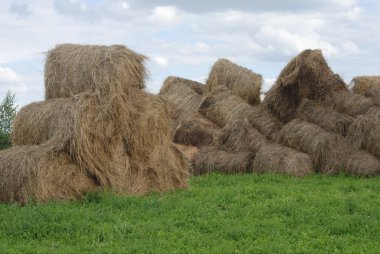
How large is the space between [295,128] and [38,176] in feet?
33.9

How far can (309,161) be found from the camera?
20.9 metres

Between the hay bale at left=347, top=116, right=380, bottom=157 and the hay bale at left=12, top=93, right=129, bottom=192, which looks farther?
the hay bale at left=347, top=116, right=380, bottom=157

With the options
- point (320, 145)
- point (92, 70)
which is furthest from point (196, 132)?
point (92, 70)

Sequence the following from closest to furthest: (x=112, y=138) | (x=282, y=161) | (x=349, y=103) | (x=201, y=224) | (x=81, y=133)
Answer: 1. (x=201, y=224)
2. (x=81, y=133)
3. (x=112, y=138)
4. (x=282, y=161)
5. (x=349, y=103)

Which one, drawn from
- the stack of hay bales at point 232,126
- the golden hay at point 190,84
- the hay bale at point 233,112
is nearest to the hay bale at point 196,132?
the stack of hay bales at point 232,126

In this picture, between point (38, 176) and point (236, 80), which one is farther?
point (236, 80)

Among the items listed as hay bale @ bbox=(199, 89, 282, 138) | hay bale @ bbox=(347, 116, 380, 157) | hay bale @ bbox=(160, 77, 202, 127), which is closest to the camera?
hay bale @ bbox=(347, 116, 380, 157)

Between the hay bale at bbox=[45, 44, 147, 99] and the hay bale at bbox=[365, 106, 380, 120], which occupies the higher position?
the hay bale at bbox=[45, 44, 147, 99]

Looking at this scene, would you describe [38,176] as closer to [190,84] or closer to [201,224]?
[201,224]

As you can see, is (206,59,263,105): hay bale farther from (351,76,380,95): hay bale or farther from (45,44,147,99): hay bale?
(45,44,147,99): hay bale

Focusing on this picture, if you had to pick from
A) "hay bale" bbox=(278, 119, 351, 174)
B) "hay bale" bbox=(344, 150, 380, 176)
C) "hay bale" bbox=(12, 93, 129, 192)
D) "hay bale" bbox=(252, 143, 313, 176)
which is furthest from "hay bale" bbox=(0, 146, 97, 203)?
"hay bale" bbox=(344, 150, 380, 176)

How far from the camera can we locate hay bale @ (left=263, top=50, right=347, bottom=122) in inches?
893

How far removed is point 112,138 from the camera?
52.5ft

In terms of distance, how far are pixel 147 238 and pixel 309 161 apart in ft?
35.0
